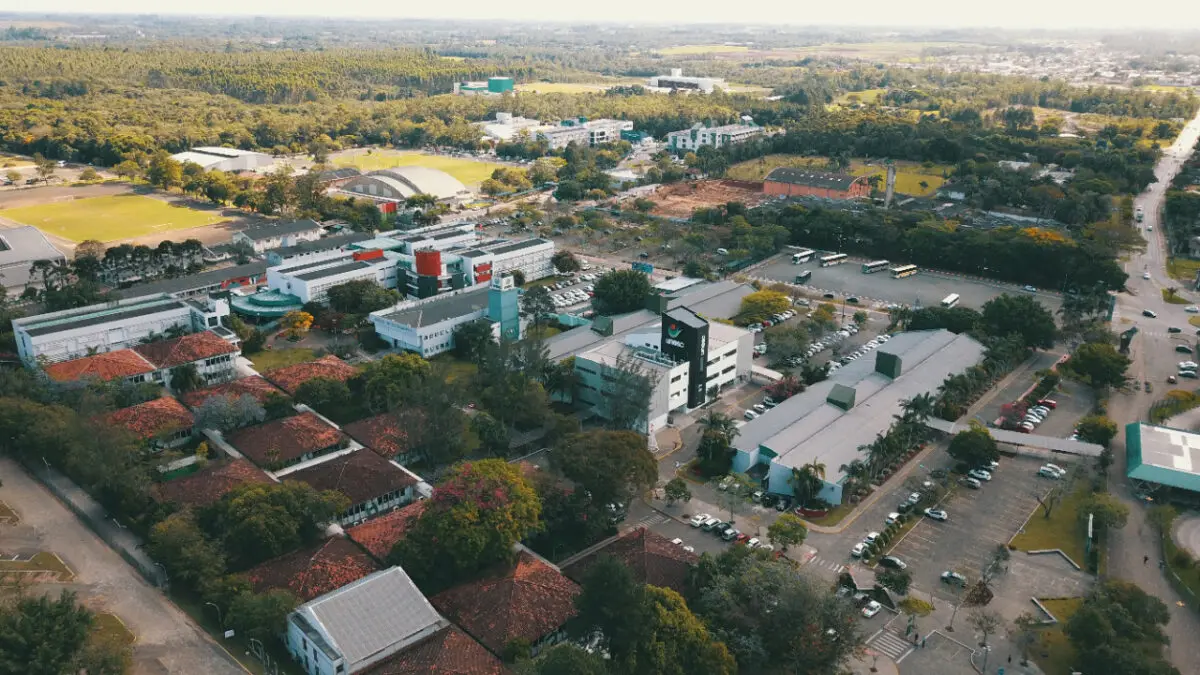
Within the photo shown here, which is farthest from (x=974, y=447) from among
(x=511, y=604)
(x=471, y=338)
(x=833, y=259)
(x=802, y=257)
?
(x=802, y=257)

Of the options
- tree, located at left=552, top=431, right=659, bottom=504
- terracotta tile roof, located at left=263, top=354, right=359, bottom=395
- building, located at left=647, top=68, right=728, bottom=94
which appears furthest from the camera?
building, located at left=647, top=68, right=728, bottom=94

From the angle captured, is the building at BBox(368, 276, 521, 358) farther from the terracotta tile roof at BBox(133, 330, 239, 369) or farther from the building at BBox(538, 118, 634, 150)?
the building at BBox(538, 118, 634, 150)

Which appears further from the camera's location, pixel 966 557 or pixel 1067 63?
pixel 1067 63

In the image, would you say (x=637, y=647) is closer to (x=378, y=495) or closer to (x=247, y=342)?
(x=378, y=495)

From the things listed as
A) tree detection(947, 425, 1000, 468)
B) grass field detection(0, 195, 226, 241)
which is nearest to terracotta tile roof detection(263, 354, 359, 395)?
tree detection(947, 425, 1000, 468)

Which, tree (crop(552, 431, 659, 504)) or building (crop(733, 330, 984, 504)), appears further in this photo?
building (crop(733, 330, 984, 504))

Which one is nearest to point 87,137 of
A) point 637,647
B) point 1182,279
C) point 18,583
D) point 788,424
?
point 18,583
